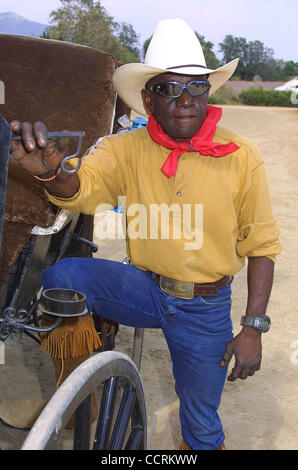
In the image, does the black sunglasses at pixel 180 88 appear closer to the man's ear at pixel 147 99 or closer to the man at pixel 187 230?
the man at pixel 187 230

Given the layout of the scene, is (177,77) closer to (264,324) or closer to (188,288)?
(188,288)

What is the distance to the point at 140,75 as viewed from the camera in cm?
238

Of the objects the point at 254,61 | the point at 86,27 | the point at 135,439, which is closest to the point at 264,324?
the point at 135,439

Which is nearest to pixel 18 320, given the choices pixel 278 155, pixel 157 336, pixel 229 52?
pixel 157 336

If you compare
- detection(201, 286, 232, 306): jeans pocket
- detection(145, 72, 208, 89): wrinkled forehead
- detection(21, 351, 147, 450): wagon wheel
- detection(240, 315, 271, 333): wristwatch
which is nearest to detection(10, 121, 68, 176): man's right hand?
detection(21, 351, 147, 450): wagon wheel

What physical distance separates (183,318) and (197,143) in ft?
2.35

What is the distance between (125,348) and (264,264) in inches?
60.0

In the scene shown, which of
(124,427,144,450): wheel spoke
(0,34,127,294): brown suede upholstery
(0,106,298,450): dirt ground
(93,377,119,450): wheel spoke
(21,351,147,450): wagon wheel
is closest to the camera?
(21,351,147,450): wagon wheel

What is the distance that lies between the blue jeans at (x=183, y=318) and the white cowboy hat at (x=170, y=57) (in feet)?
2.67

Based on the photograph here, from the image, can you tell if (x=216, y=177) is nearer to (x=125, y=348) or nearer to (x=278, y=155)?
(x=125, y=348)

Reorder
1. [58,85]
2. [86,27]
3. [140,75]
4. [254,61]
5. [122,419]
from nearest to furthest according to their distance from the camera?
[122,419] < [140,75] < [58,85] < [86,27] < [254,61]

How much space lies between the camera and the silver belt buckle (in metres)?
2.29

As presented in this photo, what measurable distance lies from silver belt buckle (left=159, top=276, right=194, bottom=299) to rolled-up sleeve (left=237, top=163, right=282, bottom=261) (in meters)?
0.29

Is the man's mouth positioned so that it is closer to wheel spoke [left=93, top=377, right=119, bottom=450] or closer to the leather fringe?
the leather fringe
